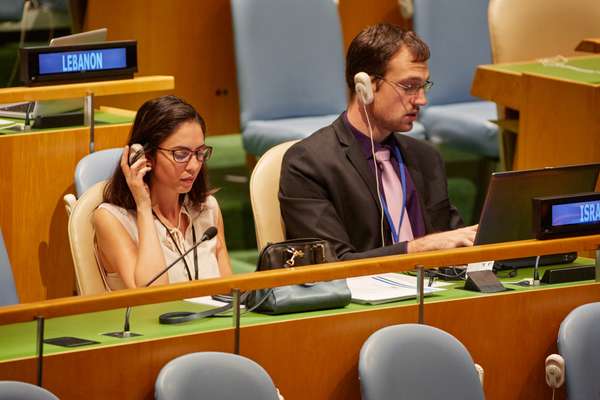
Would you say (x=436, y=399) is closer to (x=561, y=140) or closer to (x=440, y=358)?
(x=440, y=358)

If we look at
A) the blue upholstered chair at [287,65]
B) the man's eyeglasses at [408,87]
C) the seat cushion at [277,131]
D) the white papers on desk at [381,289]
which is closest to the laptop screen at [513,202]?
the white papers on desk at [381,289]

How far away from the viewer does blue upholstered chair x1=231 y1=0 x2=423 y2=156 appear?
4875 millimetres

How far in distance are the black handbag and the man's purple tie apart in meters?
0.68

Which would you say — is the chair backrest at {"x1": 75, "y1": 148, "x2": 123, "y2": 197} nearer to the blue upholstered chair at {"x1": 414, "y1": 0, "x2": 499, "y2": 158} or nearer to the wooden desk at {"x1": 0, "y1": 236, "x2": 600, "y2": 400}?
the wooden desk at {"x1": 0, "y1": 236, "x2": 600, "y2": 400}

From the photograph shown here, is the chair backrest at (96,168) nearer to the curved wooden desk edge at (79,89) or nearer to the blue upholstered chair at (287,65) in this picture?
the curved wooden desk edge at (79,89)

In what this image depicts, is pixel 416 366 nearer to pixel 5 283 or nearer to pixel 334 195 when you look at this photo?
pixel 334 195

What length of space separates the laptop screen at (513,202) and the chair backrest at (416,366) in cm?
37

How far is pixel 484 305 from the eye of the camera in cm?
269

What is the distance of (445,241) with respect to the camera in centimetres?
303

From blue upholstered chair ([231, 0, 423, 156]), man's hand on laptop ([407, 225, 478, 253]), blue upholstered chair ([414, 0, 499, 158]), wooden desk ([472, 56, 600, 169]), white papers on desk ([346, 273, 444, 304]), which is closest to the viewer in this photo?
white papers on desk ([346, 273, 444, 304])

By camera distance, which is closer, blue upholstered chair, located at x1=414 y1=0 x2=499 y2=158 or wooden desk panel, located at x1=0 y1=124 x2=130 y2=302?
wooden desk panel, located at x1=0 y1=124 x2=130 y2=302

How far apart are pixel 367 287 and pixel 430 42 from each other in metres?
2.70

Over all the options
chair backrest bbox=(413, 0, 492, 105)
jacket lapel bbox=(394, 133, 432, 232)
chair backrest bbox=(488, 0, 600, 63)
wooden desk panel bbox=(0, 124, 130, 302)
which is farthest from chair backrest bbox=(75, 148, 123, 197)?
chair backrest bbox=(413, 0, 492, 105)

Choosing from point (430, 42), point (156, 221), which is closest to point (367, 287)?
point (156, 221)
